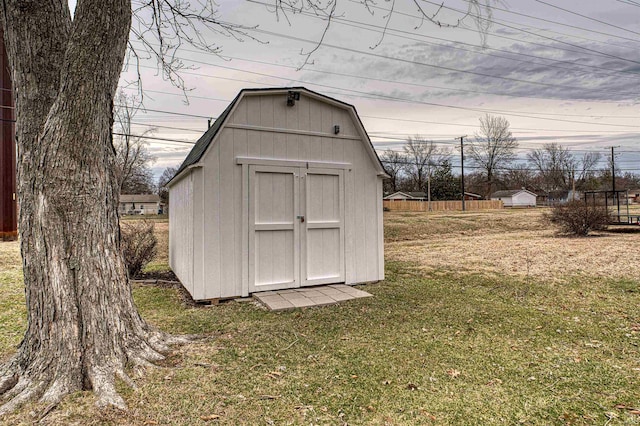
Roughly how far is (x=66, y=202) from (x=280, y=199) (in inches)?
126

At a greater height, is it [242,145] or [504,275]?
[242,145]

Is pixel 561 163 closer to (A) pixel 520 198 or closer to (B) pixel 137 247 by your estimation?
(A) pixel 520 198

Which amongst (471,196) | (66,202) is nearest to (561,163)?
(471,196)

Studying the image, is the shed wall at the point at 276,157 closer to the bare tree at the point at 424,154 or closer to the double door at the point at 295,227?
the double door at the point at 295,227

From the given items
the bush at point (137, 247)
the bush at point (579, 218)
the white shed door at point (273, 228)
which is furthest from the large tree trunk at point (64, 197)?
the bush at point (579, 218)

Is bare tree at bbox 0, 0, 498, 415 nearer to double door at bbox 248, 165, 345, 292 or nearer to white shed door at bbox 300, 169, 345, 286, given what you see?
double door at bbox 248, 165, 345, 292

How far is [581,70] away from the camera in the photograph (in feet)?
55.3

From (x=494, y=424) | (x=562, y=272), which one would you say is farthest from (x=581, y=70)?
(x=494, y=424)

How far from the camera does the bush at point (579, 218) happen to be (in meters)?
13.3

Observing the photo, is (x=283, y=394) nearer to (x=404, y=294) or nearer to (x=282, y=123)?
(x=404, y=294)

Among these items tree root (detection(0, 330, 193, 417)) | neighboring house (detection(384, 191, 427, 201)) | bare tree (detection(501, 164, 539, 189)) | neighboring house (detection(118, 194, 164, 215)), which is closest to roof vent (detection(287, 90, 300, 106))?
tree root (detection(0, 330, 193, 417))

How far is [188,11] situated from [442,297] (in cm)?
517

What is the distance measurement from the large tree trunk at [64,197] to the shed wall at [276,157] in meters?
2.28

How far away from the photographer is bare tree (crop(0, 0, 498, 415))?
7.98 ft
